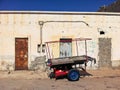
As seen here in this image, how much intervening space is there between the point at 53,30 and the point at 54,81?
5663 millimetres

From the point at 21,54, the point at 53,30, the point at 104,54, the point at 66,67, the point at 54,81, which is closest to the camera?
the point at 54,81

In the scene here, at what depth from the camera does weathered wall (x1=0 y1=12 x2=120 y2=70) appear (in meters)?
23.0

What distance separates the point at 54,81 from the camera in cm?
1845

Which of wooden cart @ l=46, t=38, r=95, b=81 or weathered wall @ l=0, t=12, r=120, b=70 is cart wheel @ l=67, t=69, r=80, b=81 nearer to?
wooden cart @ l=46, t=38, r=95, b=81

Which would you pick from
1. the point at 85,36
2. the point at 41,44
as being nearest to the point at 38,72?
the point at 41,44

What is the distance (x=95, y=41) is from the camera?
77.7ft

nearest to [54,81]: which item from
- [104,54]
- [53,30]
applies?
[53,30]

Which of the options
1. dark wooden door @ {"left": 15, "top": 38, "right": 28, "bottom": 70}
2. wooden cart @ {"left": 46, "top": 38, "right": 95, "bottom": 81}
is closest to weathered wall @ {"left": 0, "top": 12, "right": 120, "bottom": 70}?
dark wooden door @ {"left": 15, "top": 38, "right": 28, "bottom": 70}

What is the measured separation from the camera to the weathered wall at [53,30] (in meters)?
23.0

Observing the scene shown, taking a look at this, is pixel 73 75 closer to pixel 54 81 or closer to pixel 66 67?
pixel 66 67

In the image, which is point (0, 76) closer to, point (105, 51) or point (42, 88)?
point (42, 88)

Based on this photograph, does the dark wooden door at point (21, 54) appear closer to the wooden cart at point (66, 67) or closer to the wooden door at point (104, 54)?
the wooden cart at point (66, 67)

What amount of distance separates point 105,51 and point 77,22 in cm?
278

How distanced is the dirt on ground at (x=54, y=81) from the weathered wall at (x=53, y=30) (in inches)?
58.6
